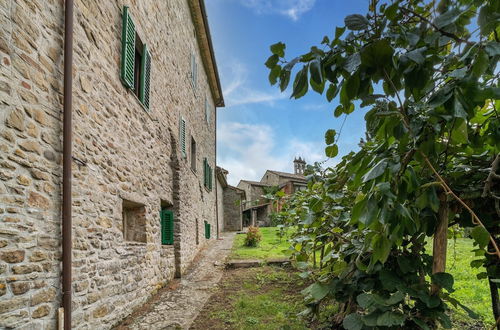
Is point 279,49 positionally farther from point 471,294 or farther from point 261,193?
point 261,193

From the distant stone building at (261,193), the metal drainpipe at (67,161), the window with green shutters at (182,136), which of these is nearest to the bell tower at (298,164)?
the distant stone building at (261,193)

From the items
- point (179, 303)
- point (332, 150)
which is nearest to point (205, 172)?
point (179, 303)

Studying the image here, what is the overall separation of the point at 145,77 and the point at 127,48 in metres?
0.86

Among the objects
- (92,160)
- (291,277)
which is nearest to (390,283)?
(92,160)

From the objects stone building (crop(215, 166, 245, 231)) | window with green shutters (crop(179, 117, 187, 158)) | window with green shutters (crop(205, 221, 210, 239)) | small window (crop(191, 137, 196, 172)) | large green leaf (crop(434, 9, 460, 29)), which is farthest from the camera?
stone building (crop(215, 166, 245, 231))

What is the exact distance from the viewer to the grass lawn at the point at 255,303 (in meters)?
3.99

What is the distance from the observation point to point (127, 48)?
469 centimetres

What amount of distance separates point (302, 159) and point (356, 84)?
45.3 metres

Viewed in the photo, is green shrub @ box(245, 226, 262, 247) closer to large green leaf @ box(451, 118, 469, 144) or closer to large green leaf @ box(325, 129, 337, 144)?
large green leaf @ box(325, 129, 337, 144)

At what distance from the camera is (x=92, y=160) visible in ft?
11.9

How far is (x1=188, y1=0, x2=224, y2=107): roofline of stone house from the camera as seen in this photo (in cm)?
969

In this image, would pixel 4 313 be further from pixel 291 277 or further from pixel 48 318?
pixel 291 277

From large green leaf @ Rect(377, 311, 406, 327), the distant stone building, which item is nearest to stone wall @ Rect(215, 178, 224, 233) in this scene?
the distant stone building

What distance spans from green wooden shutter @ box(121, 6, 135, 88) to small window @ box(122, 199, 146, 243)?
211cm
